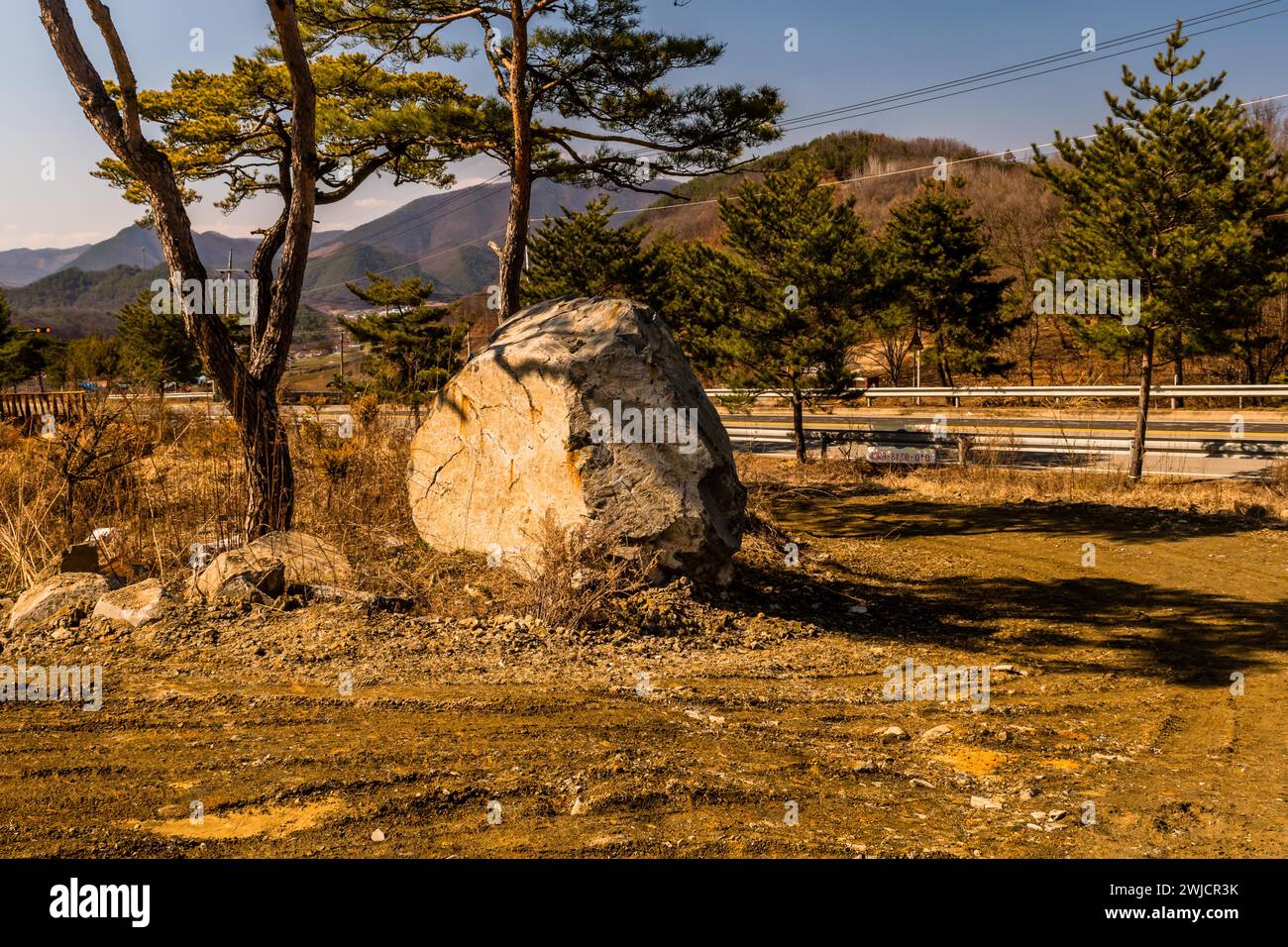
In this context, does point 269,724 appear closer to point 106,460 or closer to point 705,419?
point 705,419

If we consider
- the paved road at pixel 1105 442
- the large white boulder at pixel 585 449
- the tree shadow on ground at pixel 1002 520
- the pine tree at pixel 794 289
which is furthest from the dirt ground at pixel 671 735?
the pine tree at pixel 794 289

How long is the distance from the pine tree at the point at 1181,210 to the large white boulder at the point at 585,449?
9066 mm

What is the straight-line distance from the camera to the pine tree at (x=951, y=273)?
2959 cm

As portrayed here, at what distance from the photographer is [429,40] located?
48.0 feet

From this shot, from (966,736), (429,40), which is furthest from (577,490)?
(429,40)

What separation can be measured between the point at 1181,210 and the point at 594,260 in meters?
14.2

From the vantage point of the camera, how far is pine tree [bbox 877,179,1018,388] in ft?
97.1

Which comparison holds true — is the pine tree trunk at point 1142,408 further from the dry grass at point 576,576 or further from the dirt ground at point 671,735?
the dry grass at point 576,576

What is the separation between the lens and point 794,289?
18094 mm

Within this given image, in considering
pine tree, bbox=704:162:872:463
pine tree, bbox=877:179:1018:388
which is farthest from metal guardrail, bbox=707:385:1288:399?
pine tree, bbox=877:179:1018:388

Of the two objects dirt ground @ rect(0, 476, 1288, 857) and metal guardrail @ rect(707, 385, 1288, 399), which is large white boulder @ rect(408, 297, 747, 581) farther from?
metal guardrail @ rect(707, 385, 1288, 399)

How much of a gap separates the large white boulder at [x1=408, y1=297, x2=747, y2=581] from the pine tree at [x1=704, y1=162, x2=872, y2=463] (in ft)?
32.7

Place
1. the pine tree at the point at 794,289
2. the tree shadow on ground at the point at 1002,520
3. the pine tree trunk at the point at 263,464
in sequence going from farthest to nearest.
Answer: the pine tree at the point at 794,289 < the tree shadow on ground at the point at 1002,520 < the pine tree trunk at the point at 263,464

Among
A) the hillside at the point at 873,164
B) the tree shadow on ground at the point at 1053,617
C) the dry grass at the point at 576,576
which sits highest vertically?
the hillside at the point at 873,164
